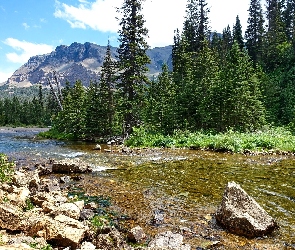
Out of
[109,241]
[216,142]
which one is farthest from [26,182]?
[216,142]

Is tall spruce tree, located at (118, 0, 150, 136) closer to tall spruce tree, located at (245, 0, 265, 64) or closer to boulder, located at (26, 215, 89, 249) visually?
boulder, located at (26, 215, 89, 249)

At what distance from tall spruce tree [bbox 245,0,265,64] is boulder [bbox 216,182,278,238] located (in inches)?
2506

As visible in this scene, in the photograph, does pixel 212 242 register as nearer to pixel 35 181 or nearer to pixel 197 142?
pixel 35 181

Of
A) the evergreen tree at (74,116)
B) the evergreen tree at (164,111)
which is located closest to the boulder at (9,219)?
the evergreen tree at (164,111)

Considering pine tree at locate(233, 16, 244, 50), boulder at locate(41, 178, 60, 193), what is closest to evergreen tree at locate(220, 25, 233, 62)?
pine tree at locate(233, 16, 244, 50)

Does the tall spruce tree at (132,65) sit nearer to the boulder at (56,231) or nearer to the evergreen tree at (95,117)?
the evergreen tree at (95,117)

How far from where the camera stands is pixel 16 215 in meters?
6.62

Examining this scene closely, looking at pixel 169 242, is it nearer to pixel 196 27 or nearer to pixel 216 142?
pixel 216 142

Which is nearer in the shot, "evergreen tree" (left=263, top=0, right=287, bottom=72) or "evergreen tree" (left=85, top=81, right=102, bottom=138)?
"evergreen tree" (left=85, top=81, right=102, bottom=138)

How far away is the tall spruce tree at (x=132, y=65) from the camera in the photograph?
108 ft

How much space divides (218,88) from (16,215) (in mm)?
31130

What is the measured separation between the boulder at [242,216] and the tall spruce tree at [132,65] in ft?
80.7

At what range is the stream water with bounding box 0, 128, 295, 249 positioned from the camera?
795 centimetres

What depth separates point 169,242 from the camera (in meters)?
6.86
